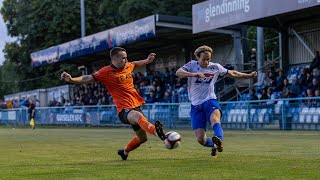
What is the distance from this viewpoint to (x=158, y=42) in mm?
39281

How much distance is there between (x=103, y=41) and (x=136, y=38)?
4.97 meters

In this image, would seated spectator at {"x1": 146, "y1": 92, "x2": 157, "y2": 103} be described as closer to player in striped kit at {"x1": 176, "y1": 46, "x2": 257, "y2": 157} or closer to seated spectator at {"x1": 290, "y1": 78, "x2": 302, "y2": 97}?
seated spectator at {"x1": 290, "y1": 78, "x2": 302, "y2": 97}

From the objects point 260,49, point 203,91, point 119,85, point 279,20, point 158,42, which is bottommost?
point 203,91

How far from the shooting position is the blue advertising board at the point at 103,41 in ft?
110

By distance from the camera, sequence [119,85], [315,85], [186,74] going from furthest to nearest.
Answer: [315,85]
[119,85]
[186,74]

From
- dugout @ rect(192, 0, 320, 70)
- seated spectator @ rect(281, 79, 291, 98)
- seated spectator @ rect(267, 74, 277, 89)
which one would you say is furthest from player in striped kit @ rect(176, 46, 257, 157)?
Result: seated spectator @ rect(267, 74, 277, 89)

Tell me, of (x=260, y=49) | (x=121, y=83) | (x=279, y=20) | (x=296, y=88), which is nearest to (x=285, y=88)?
(x=296, y=88)

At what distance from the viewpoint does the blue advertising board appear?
33600mm

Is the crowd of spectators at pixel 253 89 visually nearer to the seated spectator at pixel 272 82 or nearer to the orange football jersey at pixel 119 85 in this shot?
the seated spectator at pixel 272 82

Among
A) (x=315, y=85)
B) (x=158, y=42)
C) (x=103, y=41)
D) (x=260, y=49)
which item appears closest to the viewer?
(x=315, y=85)

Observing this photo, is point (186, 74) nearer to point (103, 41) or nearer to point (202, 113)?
point (202, 113)

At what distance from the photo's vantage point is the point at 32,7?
6100 centimetres

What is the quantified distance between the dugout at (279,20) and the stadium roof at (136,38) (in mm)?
2817

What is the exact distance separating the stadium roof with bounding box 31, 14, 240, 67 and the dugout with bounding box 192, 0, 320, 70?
282 cm
